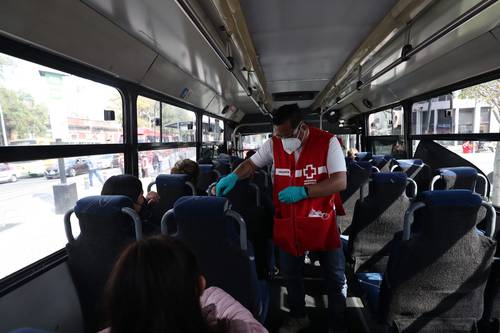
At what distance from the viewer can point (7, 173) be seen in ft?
6.62

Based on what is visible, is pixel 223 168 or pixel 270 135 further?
pixel 223 168

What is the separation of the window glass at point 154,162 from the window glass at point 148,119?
0.20 meters

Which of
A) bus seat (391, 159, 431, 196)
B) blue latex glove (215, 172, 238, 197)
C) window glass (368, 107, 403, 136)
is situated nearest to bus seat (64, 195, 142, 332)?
blue latex glove (215, 172, 238, 197)

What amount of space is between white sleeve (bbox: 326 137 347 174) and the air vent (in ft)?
19.2

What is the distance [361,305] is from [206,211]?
2020 millimetres

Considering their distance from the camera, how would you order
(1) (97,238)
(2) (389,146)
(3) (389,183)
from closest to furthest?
(1) (97,238), (3) (389,183), (2) (389,146)

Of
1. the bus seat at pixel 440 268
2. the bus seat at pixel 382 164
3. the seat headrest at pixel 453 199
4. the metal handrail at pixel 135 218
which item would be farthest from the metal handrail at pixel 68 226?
the bus seat at pixel 382 164

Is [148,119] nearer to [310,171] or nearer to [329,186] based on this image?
[310,171]

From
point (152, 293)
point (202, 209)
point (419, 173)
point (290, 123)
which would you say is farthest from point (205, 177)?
point (152, 293)

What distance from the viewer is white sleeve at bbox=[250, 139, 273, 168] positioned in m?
2.42

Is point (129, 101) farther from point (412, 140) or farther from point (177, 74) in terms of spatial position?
point (412, 140)

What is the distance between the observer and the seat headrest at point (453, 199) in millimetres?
1534

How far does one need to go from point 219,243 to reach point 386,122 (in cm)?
720

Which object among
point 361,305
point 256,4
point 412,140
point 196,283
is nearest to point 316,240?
point 361,305
